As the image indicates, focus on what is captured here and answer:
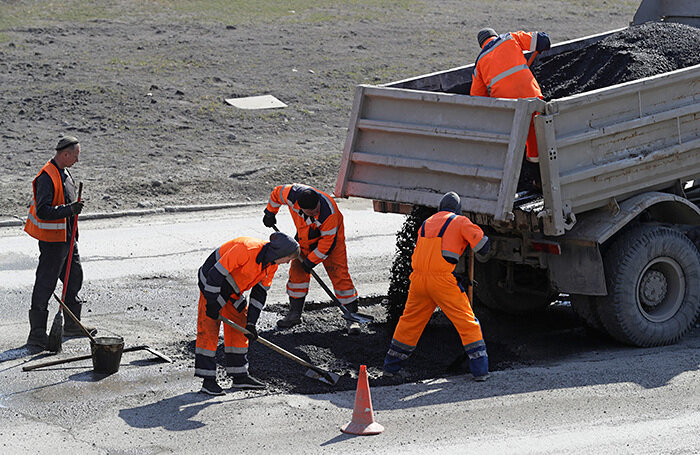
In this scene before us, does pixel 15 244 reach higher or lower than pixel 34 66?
lower

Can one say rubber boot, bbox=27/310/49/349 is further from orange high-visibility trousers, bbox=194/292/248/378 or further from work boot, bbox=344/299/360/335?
work boot, bbox=344/299/360/335

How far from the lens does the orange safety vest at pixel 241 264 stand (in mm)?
7466

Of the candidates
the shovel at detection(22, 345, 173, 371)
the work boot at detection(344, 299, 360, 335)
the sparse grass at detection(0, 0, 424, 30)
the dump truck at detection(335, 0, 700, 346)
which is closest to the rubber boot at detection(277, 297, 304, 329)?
the work boot at detection(344, 299, 360, 335)

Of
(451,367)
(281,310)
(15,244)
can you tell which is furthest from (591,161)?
(15,244)

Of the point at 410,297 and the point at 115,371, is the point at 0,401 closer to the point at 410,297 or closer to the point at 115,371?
the point at 115,371

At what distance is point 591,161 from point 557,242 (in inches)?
28.3

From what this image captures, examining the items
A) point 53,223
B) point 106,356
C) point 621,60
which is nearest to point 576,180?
point 621,60

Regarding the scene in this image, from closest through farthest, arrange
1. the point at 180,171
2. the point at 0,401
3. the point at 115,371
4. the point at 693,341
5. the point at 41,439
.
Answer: the point at 41,439 < the point at 0,401 < the point at 115,371 < the point at 693,341 < the point at 180,171

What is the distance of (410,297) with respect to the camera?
804 cm

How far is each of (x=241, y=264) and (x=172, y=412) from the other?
1.17 m

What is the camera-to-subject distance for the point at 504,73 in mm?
8922

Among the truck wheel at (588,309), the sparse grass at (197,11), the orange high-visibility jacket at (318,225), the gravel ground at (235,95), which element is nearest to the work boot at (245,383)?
the gravel ground at (235,95)

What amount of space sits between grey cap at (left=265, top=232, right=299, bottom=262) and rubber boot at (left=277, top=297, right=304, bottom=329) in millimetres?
2076

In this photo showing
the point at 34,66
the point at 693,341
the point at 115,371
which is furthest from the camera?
the point at 34,66
